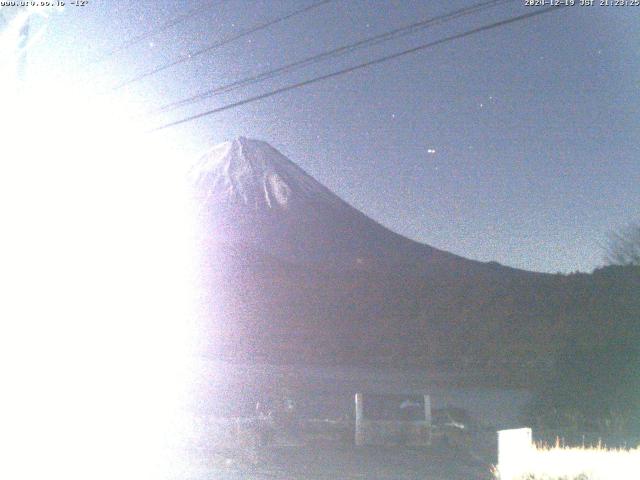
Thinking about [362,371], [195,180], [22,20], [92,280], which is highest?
[195,180]

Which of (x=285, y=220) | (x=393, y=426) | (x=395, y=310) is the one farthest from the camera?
(x=285, y=220)

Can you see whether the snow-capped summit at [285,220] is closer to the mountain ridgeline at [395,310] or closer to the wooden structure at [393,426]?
the mountain ridgeline at [395,310]

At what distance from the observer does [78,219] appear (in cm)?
3148

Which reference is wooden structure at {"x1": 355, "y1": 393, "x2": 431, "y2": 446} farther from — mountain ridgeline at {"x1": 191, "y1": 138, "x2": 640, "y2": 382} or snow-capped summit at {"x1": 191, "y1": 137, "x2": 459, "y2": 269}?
snow-capped summit at {"x1": 191, "y1": 137, "x2": 459, "y2": 269}

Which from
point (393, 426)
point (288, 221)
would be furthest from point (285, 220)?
point (393, 426)

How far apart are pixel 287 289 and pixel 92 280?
26746 millimetres

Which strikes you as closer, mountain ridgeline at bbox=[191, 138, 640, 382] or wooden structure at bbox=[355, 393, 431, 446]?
wooden structure at bbox=[355, 393, 431, 446]

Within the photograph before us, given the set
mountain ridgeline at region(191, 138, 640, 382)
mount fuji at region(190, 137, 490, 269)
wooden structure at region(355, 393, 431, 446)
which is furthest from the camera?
mount fuji at region(190, 137, 490, 269)

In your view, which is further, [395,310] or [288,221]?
[288,221]

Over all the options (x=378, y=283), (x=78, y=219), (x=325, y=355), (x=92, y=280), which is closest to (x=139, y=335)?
(x=92, y=280)

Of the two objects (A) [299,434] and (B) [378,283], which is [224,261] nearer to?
(B) [378,283]

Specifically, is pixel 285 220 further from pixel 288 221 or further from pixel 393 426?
pixel 393 426

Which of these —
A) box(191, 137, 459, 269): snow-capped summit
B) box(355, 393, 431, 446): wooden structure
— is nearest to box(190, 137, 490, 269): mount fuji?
box(191, 137, 459, 269): snow-capped summit

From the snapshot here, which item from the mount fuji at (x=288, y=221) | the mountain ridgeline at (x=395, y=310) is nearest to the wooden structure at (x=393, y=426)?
the mountain ridgeline at (x=395, y=310)
